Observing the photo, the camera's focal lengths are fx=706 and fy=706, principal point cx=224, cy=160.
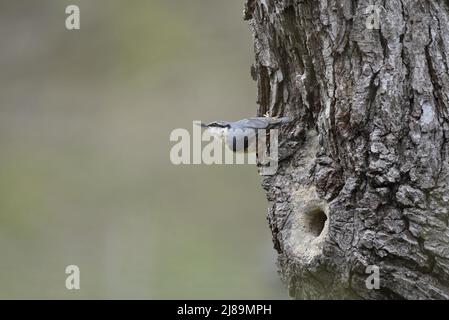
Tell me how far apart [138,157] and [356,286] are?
2952 millimetres

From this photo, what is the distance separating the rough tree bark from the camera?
64.3 inches

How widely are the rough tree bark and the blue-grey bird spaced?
0.15 meters

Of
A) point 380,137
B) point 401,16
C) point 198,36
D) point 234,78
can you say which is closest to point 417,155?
point 380,137

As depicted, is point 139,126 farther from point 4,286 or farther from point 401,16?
point 401,16

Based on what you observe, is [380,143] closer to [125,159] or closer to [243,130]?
[243,130]

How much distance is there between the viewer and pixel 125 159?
4535mm

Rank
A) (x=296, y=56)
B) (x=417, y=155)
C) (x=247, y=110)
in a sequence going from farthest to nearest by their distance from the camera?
(x=247, y=110) < (x=296, y=56) < (x=417, y=155)

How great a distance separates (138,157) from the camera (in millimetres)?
4508

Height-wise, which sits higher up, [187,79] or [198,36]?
[198,36]

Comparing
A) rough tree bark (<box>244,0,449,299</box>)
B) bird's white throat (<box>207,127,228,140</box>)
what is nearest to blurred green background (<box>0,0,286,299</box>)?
bird's white throat (<box>207,127,228,140</box>)

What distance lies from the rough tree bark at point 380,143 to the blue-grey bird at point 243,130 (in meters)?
0.15

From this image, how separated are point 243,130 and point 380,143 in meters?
0.37

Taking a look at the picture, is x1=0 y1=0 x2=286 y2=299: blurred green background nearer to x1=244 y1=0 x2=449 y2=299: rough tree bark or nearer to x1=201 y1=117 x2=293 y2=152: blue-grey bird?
x1=201 y1=117 x2=293 y2=152: blue-grey bird

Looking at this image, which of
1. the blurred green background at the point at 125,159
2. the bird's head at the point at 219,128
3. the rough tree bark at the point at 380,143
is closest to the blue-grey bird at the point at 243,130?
the bird's head at the point at 219,128
